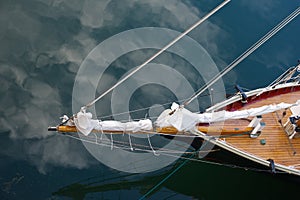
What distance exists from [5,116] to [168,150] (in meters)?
7.23

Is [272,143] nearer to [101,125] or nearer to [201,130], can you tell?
[201,130]

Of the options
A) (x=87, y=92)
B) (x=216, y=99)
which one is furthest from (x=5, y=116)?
(x=216, y=99)

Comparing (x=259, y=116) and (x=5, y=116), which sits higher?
(x=5, y=116)

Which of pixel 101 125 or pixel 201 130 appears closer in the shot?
Answer: pixel 101 125

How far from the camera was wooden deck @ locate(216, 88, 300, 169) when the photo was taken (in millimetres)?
15797

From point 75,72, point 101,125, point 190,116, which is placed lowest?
point 101,125

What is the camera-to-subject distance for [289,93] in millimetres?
18312

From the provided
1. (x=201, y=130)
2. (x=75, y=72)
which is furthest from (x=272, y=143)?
(x=75, y=72)

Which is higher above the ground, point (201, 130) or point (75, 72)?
point (75, 72)

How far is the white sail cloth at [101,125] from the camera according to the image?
534 inches

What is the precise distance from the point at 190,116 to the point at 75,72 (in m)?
7.36

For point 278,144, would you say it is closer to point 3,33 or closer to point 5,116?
point 5,116

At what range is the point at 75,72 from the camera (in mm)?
19250

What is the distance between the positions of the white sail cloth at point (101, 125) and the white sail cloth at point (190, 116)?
71cm
